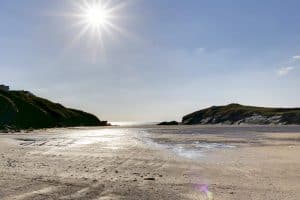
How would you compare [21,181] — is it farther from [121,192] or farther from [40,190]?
[121,192]

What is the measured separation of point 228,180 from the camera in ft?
49.5

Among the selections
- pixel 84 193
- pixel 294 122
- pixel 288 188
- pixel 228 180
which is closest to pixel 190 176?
pixel 228 180

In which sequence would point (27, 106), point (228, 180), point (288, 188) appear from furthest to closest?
point (27, 106) → point (228, 180) → point (288, 188)

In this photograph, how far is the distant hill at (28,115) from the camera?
10855cm

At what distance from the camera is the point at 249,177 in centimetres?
1587

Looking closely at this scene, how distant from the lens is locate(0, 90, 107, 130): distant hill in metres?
109

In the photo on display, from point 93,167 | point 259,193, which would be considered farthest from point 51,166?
point 259,193

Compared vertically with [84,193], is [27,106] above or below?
above

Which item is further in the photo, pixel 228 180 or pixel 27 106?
pixel 27 106

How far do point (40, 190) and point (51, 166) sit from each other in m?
6.38

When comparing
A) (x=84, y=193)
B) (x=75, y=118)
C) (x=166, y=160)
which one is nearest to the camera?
(x=84, y=193)

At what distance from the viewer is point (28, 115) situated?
120 meters

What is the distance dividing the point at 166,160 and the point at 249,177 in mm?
6836

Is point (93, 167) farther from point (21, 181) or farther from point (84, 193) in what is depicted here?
point (84, 193)
